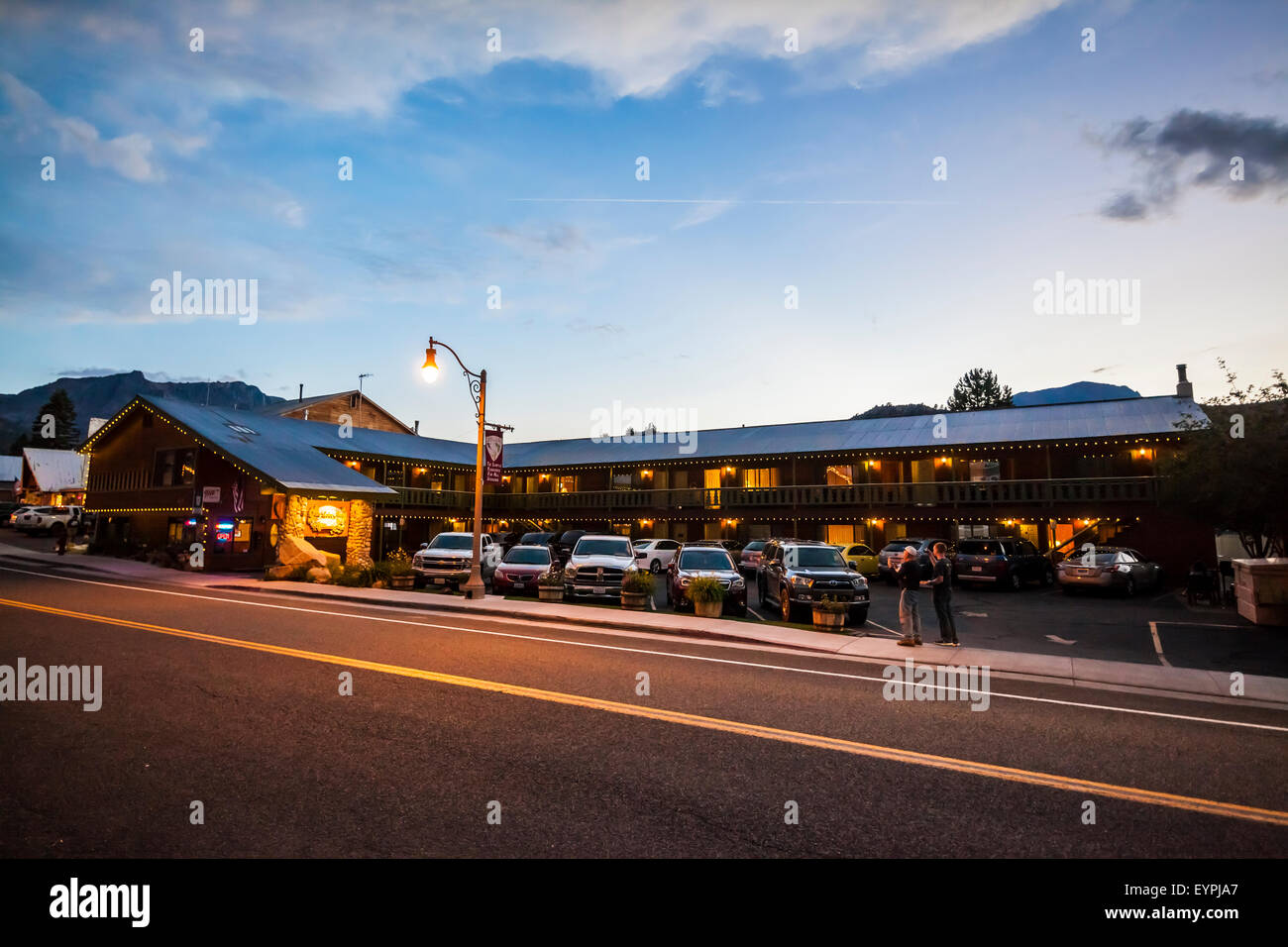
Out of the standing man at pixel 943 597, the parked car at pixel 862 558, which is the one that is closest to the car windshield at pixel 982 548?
the parked car at pixel 862 558

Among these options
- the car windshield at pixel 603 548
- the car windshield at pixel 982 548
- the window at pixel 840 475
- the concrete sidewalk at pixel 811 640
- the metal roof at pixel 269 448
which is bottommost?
the concrete sidewalk at pixel 811 640

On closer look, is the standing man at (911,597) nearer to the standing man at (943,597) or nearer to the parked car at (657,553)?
the standing man at (943,597)

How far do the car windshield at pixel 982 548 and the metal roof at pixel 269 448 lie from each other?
25.8m

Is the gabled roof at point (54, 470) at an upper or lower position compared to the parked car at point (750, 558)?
upper

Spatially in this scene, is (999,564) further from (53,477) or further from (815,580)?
(53,477)

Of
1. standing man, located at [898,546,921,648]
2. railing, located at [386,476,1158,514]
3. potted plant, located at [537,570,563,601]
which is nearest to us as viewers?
standing man, located at [898,546,921,648]

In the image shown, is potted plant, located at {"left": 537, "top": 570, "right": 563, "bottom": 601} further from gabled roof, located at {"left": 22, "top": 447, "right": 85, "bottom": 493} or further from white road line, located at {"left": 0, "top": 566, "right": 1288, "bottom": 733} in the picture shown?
gabled roof, located at {"left": 22, "top": 447, "right": 85, "bottom": 493}

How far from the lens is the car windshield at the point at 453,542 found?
75.8ft

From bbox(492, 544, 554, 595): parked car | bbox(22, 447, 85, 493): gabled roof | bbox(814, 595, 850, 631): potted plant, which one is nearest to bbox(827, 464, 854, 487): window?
bbox(492, 544, 554, 595): parked car

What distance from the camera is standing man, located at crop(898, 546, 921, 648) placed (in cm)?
1215

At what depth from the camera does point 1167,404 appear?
1328 inches

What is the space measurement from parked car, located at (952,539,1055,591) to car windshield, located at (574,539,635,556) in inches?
485

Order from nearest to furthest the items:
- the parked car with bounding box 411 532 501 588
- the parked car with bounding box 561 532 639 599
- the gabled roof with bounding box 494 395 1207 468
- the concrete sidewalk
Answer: the concrete sidewalk, the parked car with bounding box 561 532 639 599, the parked car with bounding box 411 532 501 588, the gabled roof with bounding box 494 395 1207 468
